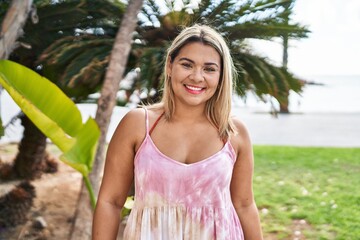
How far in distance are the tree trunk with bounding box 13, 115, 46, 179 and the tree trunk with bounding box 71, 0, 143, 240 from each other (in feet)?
8.27

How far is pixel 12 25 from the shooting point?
154 inches

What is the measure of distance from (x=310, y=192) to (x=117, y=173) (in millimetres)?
5452

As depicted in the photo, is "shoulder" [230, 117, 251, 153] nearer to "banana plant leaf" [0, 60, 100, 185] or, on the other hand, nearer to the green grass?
"banana plant leaf" [0, 60, 100, 185]

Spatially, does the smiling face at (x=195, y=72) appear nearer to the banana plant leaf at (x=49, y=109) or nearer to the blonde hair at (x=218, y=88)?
the blonde hair at (x=218, y=88)

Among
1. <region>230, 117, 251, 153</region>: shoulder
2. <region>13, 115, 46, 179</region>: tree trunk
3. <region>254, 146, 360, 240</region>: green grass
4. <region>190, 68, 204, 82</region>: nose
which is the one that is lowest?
<region>254, 146, 360, 240</region>: green grass

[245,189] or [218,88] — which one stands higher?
[218,88]

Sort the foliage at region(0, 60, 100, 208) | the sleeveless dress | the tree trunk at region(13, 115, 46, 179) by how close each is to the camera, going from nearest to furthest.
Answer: the sleeveless dress → the foliage at region(0, 60, 100, 208) → the tree trunk at region(13, 115, 46, 179)

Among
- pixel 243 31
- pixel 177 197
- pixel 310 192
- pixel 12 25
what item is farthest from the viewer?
pixel 310 192

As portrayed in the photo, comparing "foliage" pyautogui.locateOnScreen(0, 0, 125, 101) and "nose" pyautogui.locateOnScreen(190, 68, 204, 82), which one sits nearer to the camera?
"nose" pyautogui.locateOnScreen(190, 68, 204, 82)

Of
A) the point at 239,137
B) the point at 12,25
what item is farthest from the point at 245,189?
the point at 12,25

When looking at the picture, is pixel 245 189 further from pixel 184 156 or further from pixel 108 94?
pixel 108 94

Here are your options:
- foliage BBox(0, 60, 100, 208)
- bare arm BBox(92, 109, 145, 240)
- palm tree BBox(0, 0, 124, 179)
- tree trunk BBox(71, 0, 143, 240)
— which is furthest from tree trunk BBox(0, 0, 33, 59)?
bare arm BBox(92, 109, 145, 240)

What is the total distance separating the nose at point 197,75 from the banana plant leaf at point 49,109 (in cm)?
67

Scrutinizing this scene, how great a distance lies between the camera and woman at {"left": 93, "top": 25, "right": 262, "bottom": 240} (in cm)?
156
